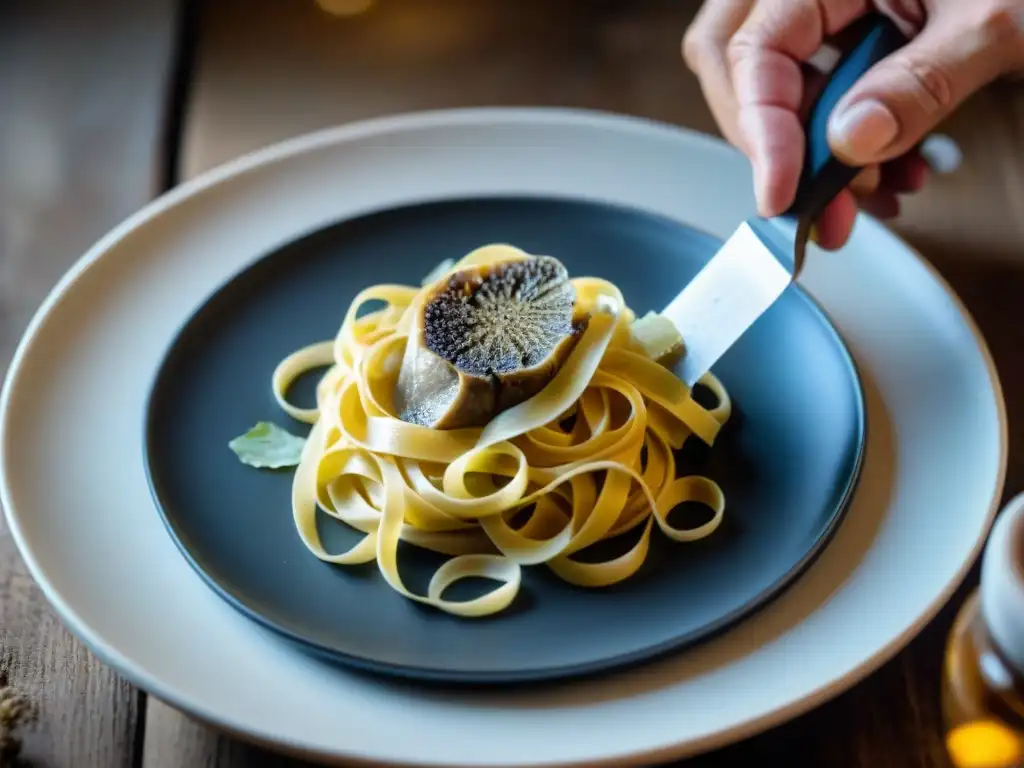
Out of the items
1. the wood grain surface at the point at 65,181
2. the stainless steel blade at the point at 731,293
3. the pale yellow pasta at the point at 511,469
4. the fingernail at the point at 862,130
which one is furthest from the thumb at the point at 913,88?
the wood grain surface at the point at 65,181

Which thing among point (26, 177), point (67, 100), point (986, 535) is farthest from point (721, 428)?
point (67, 100)

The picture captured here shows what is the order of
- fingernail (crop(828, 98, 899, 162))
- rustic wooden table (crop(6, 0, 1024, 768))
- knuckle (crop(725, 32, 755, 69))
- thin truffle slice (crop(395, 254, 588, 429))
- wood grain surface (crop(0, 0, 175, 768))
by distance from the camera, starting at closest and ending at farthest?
wood grain surface (crop(0, 0, 175, 768)) → thin truffle slice (crop(395, 254, 588, 429)) → fingernail (crop(828, 98, 899, 162)) → rustic wooden table (crop(6, 0, 1024, 768)) → knuckle (crop(725, 32, 755, 69))

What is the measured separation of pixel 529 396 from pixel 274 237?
0.72 meters

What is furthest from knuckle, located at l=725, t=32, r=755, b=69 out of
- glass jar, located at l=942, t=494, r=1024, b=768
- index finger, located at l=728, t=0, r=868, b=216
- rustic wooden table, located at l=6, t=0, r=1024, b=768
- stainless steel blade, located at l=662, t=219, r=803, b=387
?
glass jar, located at l=942, t=494, r=1024, b=768

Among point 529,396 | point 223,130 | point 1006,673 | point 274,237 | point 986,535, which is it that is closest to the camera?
point 1006,673

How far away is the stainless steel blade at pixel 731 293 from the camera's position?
1598mm

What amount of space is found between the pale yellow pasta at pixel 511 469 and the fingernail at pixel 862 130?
410 millimetres

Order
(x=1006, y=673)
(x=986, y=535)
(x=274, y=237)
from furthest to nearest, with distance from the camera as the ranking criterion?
(x=274, y=237) → (x=986, y=535) → (x=1006, y=673)

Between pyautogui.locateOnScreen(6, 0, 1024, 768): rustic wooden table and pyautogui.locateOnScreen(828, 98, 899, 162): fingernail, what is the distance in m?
0.47

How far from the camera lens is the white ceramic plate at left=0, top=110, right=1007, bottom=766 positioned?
1201 millimetres

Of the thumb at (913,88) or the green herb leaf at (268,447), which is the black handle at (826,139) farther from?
the green herb leaf at (268,447)

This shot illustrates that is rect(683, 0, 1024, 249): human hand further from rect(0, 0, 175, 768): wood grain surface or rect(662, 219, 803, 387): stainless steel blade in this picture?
rect(0, 0, 175, 768): wood grain surface

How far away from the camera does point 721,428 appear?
1.59m

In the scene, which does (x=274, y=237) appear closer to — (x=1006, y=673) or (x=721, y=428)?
(x=721, y=428)
